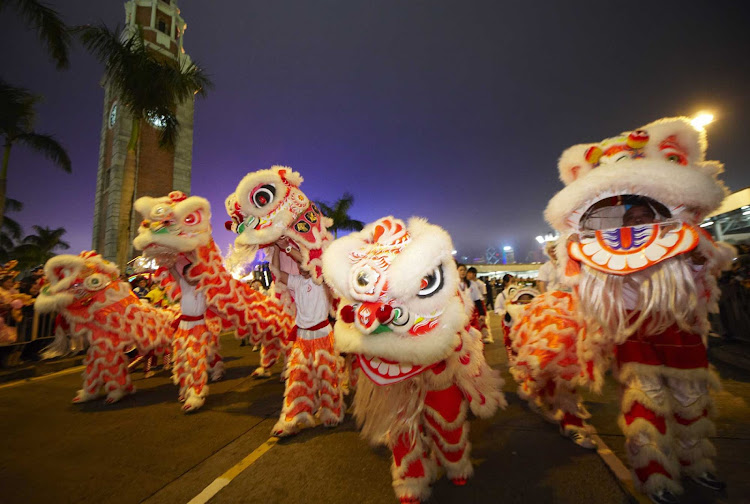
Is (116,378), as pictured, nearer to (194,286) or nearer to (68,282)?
(68,282)

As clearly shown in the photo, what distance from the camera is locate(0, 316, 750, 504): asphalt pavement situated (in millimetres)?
1913

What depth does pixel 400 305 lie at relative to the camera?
1.66 metres

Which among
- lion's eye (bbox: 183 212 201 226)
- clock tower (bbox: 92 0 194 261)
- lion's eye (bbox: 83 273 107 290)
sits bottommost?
lion's eye (bbox: 83 273 107 290)

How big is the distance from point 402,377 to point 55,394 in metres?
5.15

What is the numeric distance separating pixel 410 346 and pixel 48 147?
54.6 feet

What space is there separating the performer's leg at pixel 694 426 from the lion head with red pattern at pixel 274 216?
249 cm

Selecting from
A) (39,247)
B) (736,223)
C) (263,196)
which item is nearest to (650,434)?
(263,196)

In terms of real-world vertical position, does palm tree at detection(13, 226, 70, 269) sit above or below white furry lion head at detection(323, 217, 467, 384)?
above

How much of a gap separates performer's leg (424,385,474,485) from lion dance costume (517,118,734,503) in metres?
0.87

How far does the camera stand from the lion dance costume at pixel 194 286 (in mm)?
3375

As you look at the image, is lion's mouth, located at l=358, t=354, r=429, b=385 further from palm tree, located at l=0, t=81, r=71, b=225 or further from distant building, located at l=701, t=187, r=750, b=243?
palm tree, located at l=0, t=81, r=71, b=225

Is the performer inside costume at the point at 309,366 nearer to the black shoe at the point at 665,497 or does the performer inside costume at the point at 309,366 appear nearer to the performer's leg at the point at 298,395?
the performer's leg at the point at 298,395

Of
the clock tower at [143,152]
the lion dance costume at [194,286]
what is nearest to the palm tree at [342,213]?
the clock tower at [143,152]

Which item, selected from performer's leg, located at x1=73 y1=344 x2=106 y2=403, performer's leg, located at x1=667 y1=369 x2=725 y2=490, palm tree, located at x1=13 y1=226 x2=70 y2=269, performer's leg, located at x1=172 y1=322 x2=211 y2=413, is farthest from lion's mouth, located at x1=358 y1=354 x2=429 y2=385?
palm tree, located at x1=13 y1=226 x2=70 y2=269
